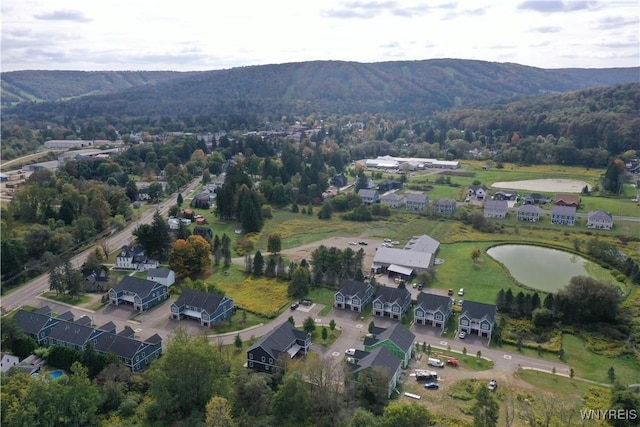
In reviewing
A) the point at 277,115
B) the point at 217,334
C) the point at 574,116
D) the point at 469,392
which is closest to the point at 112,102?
the point at 277,115

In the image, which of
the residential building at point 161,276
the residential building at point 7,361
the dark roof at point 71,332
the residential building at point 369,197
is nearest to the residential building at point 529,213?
the residential building at point 369,197

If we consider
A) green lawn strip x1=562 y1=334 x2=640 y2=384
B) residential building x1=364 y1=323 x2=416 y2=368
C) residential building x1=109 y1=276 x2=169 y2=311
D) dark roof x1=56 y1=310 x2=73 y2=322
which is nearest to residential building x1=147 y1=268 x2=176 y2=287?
residential building x1=109 y1=276 x2=169 y2=311

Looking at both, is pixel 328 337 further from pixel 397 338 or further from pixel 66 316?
pixel 66 316

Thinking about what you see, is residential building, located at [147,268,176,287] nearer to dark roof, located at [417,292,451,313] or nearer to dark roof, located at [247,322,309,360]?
dark roof, located at [247,322,309,360]

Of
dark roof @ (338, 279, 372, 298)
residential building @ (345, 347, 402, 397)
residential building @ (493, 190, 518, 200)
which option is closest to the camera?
residential building @ (345, 347, 402, 397)

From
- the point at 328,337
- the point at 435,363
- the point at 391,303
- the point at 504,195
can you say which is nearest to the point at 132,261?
the point at 328,337
